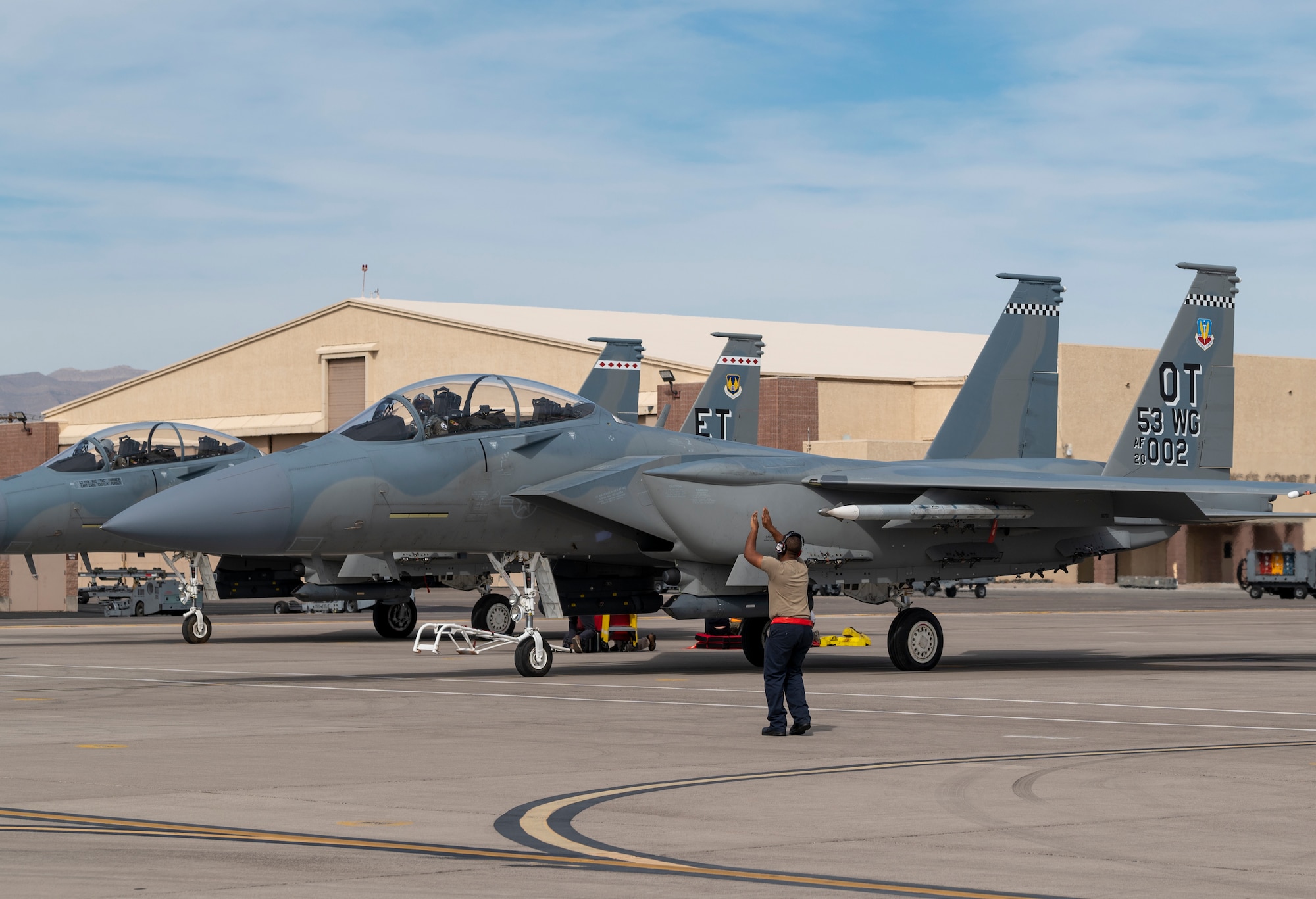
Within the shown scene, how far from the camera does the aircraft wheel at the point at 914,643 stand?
18266mm

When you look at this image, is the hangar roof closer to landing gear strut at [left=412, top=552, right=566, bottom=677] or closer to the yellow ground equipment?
the yellow ground equipment

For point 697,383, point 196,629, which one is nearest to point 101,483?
point 196,629

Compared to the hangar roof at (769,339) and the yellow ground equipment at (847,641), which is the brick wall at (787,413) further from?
the yellow ground equipment at (847,641)

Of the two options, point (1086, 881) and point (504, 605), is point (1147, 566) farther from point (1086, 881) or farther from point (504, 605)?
point (1086, 881)

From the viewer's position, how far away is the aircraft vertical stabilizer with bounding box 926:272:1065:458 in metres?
20.8

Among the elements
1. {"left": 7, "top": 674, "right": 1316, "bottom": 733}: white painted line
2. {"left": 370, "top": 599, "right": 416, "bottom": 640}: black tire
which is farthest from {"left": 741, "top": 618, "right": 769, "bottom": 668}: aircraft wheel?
{"left": 370, "top": 599, "right": 416, "bottom": 640}: black tire

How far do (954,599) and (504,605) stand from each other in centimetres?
2583

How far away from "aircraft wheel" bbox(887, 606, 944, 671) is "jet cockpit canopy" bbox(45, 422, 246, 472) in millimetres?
12275

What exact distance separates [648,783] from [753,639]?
10413 mm

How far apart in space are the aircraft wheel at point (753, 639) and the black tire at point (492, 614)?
696cm

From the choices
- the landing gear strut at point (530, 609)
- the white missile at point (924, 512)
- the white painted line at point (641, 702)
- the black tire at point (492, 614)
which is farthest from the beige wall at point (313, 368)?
the white painted line at point (641, 702)

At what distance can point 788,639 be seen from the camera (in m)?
11.7

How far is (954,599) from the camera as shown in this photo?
4881 centimetres

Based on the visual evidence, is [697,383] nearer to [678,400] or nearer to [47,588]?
[678,400]
